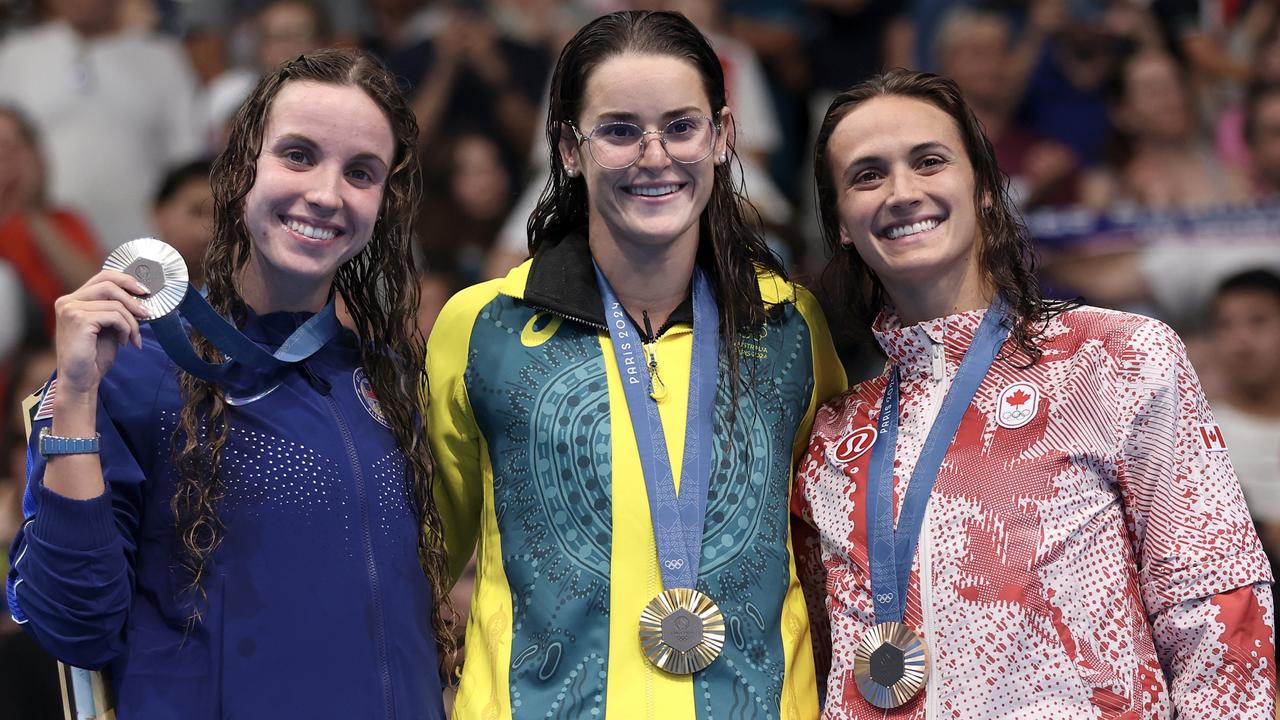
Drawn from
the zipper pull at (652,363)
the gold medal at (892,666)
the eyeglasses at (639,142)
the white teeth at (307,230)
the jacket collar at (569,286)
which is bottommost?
the gold medal at (892,666)

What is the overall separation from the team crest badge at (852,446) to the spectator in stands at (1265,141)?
413 centimetres

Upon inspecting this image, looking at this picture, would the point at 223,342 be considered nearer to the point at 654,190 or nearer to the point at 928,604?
A: the point at 654,190

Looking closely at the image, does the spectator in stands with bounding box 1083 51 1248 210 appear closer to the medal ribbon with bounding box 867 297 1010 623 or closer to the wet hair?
the medal ribbon with bounding box 867 297 1010 623

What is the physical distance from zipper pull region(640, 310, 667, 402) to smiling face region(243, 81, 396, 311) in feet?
1.97

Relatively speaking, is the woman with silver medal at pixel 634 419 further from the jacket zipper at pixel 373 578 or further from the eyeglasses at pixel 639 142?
the jacket zipper at pixel 373 578

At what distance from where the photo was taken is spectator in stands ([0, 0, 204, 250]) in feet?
23.1

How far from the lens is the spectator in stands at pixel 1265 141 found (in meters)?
6.28

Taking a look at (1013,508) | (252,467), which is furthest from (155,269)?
(1013,508)

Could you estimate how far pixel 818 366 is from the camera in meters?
3.16

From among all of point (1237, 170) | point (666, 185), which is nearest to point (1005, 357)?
point (666, 185)

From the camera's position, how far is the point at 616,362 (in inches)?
115

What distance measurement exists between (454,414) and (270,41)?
457cm

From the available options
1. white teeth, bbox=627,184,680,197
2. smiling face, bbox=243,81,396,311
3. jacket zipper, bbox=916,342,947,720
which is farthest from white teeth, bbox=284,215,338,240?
jacket zipper, bbox=916,342,947,720

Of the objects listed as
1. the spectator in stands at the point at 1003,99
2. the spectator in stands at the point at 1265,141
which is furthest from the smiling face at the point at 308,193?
the spectator in stands at the point at 1265,141
